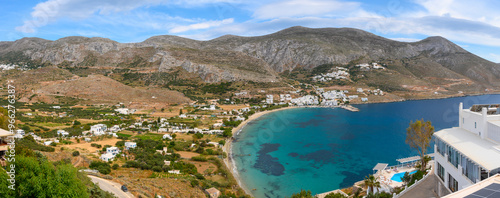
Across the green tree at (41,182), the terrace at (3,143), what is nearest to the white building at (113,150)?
the terrace at (3,143)

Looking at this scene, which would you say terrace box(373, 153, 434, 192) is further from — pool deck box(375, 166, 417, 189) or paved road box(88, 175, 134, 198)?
paved road box(88, 175, 134, 198)

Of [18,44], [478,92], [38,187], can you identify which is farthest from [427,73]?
[18,44]

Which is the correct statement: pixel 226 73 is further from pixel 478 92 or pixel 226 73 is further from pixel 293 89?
pixel 478 92

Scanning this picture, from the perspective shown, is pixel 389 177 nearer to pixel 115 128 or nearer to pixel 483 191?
pixel 483 191

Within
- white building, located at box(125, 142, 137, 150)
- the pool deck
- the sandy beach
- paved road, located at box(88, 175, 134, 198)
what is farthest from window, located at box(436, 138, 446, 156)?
→ white building, located at box(125, 142, 137, 150)

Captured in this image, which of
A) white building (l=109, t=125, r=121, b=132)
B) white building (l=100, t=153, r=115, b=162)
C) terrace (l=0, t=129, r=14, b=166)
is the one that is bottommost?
white building (l=100, t=153, r=115, b=162)

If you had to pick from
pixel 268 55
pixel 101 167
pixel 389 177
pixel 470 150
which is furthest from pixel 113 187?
pixel 268 55
